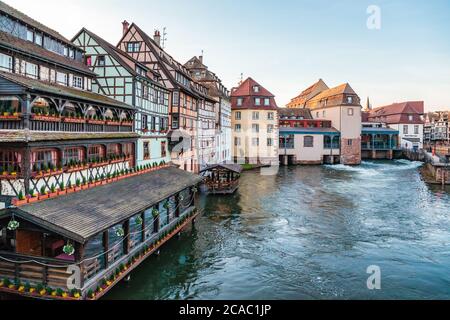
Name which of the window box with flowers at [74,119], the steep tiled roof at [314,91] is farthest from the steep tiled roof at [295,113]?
the window box with flowers at [74,119]

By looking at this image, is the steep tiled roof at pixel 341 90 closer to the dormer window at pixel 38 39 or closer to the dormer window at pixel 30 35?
the dormer window at pixel 38 39

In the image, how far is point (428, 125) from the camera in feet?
428

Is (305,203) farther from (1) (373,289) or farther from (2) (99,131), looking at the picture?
(2) (99,131)

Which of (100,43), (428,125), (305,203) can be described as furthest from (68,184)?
(428,125)

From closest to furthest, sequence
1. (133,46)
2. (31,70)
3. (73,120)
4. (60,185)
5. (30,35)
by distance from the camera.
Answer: (60,185), (73,120), (31,70), (30,35), (133,46)

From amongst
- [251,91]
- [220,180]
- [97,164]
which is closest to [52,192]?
[97,164]

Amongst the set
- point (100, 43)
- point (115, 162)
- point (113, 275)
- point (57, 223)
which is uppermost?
point (100, 43)

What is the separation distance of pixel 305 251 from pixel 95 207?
1315cm

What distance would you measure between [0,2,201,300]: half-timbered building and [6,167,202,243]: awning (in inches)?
1.8

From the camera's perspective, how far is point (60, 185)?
651 inches

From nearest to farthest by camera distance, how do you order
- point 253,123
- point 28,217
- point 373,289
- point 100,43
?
point 28,217
point 373,289
point 100,43
point 253,123

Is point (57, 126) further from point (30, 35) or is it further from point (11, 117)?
point (30, 35)

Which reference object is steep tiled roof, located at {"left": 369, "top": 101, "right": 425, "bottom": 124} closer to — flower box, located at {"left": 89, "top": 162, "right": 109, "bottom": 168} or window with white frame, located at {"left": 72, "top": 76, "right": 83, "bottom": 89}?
window with white frame, located at {"left": 72, "top": 76, "right": 83, "bottom": 89}

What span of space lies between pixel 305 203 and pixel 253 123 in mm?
37058
